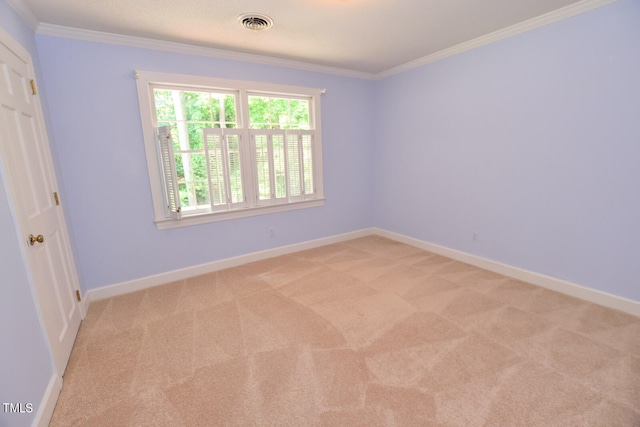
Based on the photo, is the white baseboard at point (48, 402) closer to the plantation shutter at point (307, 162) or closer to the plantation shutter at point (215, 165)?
the plantation shutter at point (215, 165)

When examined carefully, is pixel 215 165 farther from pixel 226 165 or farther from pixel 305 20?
pixel 305 20

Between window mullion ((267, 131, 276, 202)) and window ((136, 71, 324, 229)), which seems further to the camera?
window mullion ((267, 131, 276, 202))

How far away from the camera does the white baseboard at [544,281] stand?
2424mm

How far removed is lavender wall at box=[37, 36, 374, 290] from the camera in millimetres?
2611

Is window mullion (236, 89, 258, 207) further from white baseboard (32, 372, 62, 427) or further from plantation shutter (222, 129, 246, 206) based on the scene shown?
white baseboard (32, 372, 62, 427)

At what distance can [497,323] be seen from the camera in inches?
91.0

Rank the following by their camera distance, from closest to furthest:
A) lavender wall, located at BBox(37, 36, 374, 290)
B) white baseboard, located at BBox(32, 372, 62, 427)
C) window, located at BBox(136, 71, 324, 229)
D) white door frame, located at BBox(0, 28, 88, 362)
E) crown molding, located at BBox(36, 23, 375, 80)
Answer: white baseboard, located at BBox(32, 372, 62, 427) < white door frame, located at BBox(0, 28, 88, 362) < crown molding, located at BBox(36, 23, 375, 80) < lavender wall, located at BBox(37, 36, 374, 290) < window, located at BBox(136, 71, 324, 229)

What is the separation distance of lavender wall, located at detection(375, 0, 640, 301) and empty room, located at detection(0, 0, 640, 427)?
0.02m

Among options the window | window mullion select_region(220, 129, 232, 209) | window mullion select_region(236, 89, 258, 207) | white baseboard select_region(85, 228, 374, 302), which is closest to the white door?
white baseboard select_region(85, 228, 374, 302)

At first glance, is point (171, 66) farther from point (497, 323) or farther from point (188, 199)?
point (497, 323)

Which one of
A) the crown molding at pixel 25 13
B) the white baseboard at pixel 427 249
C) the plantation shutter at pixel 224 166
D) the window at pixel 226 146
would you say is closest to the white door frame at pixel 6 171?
the crown molding at pixel 25 13

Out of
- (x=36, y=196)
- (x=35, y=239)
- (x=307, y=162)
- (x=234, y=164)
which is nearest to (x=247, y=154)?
(x=234, y=164)

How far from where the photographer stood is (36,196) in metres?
1.98

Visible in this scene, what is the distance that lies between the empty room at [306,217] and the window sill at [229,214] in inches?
1.0
